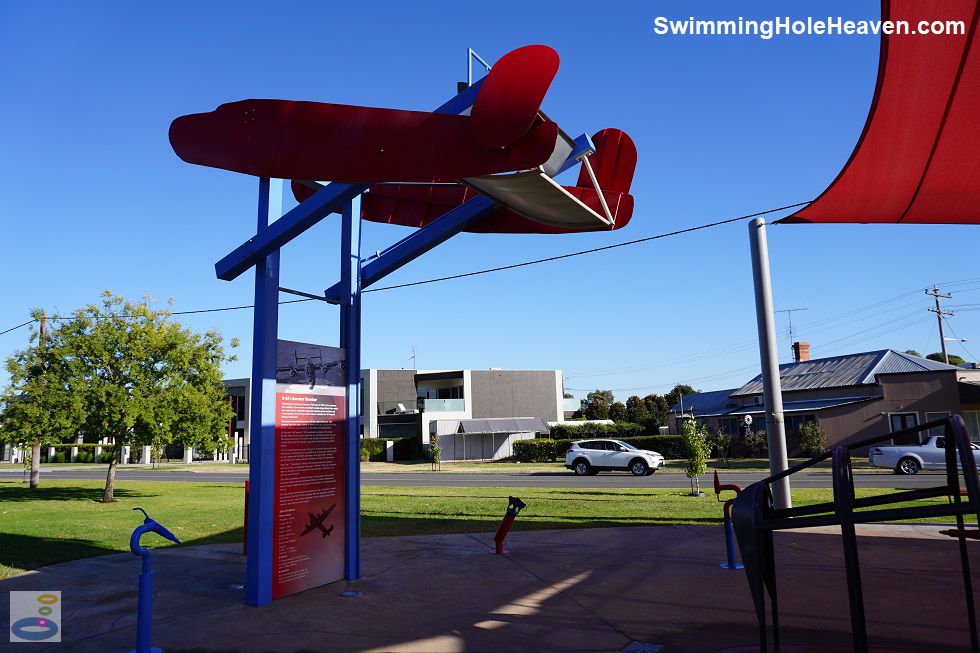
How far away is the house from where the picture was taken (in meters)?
35.1

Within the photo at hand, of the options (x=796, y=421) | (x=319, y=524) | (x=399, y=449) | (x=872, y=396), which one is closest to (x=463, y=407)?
(x=399, y=449)

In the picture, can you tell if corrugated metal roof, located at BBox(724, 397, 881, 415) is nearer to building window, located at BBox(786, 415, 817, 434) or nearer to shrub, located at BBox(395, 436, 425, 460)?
building window, located at BBox(786, 415, 817, 434)

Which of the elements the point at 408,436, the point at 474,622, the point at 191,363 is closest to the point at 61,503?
the point at 191,363

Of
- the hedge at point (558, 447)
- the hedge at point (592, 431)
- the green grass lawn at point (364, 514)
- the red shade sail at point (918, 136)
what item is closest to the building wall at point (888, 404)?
the hedge at point (558, 447)

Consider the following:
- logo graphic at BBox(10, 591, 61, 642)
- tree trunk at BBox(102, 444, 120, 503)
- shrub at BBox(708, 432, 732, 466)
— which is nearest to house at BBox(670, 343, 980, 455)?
shrub at BBox(708, 432, 732, 466)

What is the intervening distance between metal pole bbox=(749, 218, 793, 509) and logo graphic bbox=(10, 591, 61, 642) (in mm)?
8821

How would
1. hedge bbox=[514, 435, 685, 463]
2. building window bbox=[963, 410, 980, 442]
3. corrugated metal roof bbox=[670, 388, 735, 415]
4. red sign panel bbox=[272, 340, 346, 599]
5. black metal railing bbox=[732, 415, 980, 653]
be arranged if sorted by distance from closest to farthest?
black metal railing bbox=[732, 415, 980, 653] → red sign panel bbox=[272, 340, 346, 599] → building window bbox=[963, 410, 980, 442] → hedge bbox=[514, 435, 685, 463] → corrugated metal roof bbox=[670, 388, 735, 415]

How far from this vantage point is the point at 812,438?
34.3m

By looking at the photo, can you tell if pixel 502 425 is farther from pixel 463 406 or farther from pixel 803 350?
pixel 803 350

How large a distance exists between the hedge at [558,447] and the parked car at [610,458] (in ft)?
39.6

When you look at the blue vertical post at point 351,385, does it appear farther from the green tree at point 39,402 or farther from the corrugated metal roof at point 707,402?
the corrugated metal roof at point 707,402

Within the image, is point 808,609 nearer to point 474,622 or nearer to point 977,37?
point 474,622

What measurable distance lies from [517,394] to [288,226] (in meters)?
49.6

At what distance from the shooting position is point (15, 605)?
6.71 meters
